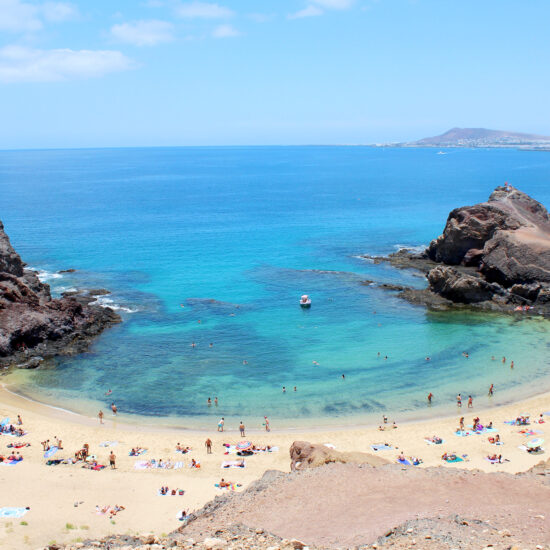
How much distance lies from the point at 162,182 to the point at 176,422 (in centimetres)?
16838

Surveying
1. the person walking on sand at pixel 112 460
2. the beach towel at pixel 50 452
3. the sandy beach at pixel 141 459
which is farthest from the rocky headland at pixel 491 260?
the beach towel at pixel 50 452

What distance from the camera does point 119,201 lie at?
143750 mm

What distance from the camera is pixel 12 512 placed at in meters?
24.9

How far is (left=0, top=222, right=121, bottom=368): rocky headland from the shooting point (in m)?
47.2

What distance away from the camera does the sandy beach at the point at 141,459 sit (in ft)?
82.1

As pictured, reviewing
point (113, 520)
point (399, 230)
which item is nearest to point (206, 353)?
point (113, 520)

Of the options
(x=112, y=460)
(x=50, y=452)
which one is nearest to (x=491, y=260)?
(x=112, y=460)

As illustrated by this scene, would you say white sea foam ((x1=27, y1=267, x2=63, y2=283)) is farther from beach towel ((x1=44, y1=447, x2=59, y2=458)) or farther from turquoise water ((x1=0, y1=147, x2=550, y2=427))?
beach towel ((x1=44, y1=447, x2=59, y2=458))

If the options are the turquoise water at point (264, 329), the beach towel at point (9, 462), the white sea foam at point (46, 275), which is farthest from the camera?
the white sea foam at point (46, 275)

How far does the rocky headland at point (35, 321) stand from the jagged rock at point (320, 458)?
2742 cm

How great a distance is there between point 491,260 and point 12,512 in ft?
180

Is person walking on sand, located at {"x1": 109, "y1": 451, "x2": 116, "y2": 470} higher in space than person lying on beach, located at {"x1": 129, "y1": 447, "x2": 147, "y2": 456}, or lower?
higher

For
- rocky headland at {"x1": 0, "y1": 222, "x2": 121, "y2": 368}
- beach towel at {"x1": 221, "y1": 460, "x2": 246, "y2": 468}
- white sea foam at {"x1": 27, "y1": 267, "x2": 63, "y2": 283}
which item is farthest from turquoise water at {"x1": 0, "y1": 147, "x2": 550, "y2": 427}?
beach towel at {"x1": 221, "y1": 460, "x2": 246, "y2": 468}

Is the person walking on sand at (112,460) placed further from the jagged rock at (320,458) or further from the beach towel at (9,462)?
the jagged rock at (320,458)
